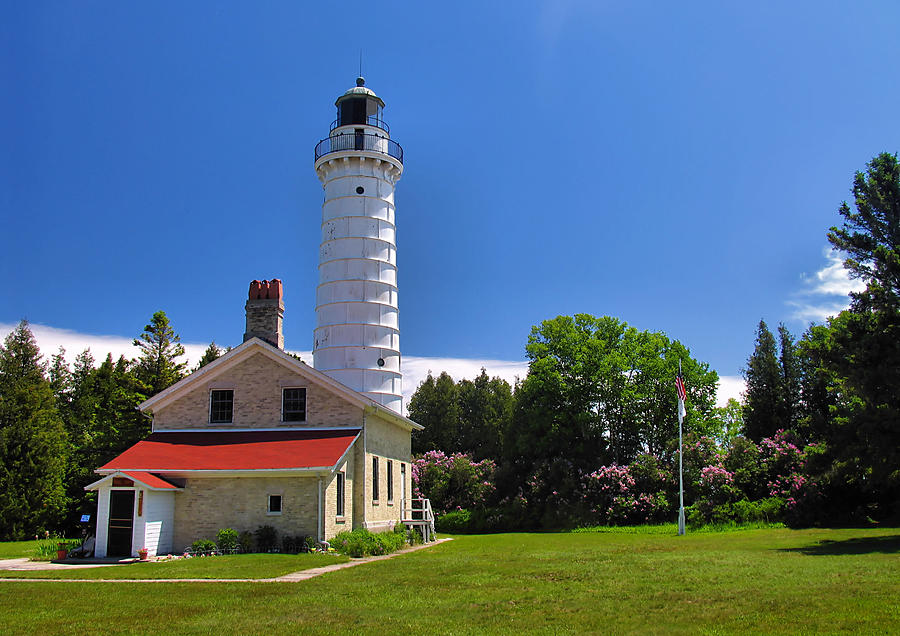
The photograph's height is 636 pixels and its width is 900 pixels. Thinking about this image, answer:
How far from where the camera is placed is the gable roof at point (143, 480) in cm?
1847

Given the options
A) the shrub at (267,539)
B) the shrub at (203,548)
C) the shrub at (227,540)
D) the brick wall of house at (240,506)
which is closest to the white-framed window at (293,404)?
the brick wall of house at (240,506)

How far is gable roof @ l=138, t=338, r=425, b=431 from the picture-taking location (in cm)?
2245

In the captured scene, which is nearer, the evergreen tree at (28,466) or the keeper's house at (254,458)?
the keeper's house at (254,458)

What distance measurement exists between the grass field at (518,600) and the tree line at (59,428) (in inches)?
680

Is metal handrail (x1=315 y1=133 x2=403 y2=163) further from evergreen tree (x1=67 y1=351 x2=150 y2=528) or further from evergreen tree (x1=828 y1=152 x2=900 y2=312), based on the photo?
evergreen tree (x1=828 y1=152 x2=900 y2=312)

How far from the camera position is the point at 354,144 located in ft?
119

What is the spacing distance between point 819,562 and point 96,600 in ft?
41.3

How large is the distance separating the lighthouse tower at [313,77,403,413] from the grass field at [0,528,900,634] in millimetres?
18656

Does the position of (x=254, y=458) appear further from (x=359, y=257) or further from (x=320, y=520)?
(x=359, y=257)

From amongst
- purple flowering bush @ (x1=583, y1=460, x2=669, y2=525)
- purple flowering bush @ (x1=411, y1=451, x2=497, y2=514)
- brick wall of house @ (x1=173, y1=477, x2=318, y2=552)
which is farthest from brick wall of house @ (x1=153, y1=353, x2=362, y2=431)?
purple flowering bush @ (x1=411, y1=451, x2=497, y2=514)

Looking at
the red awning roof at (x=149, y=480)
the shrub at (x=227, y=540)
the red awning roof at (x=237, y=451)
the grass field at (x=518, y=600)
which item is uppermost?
the red awning roof at (x=237, y=451)

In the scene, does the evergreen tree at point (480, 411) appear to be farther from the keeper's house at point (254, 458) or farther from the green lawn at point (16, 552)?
the green lawn at point (16, 552)

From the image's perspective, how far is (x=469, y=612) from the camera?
947 cm

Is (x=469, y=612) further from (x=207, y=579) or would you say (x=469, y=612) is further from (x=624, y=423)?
(x=624, y=423)
